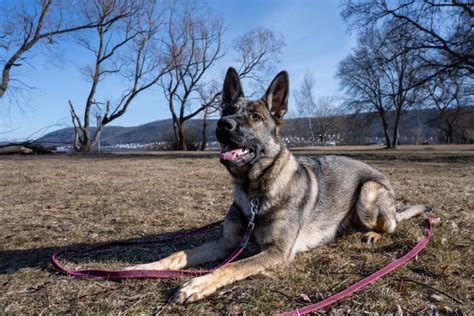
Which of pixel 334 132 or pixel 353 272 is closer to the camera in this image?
pixel 353 272

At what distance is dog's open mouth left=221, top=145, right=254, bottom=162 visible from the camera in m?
3.53

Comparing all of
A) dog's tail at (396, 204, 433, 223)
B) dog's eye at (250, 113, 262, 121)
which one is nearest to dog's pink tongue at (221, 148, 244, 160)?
dog's eye at (250, 113, 262, 121)

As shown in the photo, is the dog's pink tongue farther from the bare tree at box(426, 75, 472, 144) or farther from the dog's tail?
the bare tree at box(426, 75, 472, 144)

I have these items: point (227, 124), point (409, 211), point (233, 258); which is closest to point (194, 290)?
point (233, 258)

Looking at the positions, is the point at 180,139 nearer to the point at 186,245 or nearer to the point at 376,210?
the point at 186,245

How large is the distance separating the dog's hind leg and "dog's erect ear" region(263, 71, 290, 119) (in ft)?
5.27

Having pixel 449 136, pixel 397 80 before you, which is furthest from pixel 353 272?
pixel 449 136

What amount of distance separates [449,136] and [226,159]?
68848 mm

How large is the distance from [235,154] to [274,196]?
0.68 m

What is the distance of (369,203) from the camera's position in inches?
171

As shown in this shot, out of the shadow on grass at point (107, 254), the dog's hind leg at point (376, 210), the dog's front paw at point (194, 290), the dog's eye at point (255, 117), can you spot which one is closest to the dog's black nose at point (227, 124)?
the dog's eye at point (255, 117)

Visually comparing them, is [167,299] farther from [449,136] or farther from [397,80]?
Answer: [449,136]

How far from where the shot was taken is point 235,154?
3.54m

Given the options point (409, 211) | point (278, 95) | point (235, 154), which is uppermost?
point (278, 95)
